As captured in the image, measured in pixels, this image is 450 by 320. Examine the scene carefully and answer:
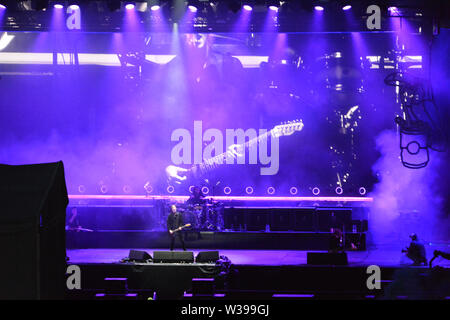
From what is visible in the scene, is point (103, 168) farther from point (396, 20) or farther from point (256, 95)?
point (396, 20)

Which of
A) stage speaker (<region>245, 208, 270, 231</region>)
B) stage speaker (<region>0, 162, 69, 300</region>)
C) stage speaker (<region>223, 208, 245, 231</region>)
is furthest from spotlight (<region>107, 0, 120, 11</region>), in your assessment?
stage speaker (<region>0, 162, 69, 300</region>)

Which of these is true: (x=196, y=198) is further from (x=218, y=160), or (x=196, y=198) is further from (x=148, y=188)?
(x=148, y=188)

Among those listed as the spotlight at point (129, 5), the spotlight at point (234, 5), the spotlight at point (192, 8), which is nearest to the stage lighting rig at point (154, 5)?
the spotlight at point (129, 5)

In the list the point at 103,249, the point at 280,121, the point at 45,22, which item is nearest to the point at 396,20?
the point at 280,121

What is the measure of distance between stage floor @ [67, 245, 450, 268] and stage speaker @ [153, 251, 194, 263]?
1.26m

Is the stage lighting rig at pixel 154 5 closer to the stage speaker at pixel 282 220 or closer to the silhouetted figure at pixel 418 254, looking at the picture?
the stage speaker at pixel 282 220

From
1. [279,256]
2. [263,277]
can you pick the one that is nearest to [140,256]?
[263,277]

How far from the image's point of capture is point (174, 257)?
1024cm

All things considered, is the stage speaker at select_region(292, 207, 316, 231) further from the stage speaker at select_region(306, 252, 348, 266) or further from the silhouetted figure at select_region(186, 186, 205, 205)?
the stage speaker at select_region(306, 252, 348, 266)

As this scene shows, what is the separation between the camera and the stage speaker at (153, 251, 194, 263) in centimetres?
1016

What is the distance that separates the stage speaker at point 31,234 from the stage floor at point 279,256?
7.40 m

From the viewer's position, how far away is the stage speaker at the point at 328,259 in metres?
10.2

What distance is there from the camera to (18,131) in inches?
647
